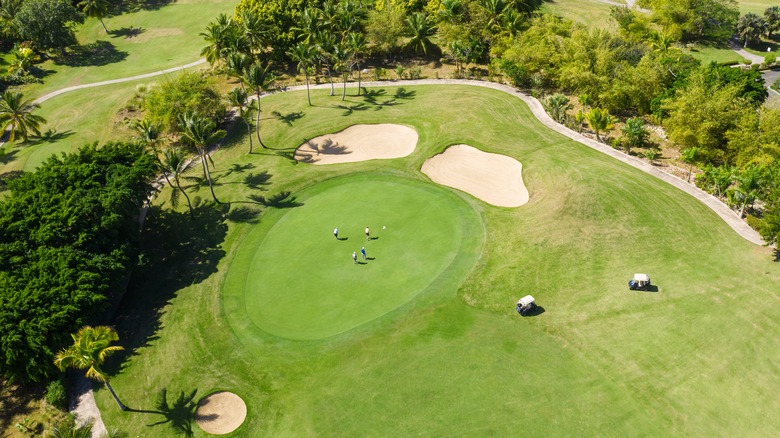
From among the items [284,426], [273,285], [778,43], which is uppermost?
[778,43]

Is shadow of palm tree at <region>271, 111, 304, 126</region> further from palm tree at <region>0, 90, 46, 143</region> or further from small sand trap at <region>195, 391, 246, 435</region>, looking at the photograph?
small sand trap at <region>195, 391, 246, 435</region>

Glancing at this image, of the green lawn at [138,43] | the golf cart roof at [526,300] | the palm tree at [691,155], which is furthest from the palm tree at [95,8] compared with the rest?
the palm tree at [691,155]

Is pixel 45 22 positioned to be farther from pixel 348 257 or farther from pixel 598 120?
pixel 598 120

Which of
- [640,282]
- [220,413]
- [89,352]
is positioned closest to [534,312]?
[640,282]

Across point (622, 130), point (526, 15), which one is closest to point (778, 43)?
point (526, 15)

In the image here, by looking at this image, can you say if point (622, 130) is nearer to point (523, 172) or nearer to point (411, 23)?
point (523, 172)

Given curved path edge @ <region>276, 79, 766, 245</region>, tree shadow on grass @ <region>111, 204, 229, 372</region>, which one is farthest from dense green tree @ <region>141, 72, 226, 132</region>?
tree shadow on grass @ <region>111, 204, 229, 372</region>
